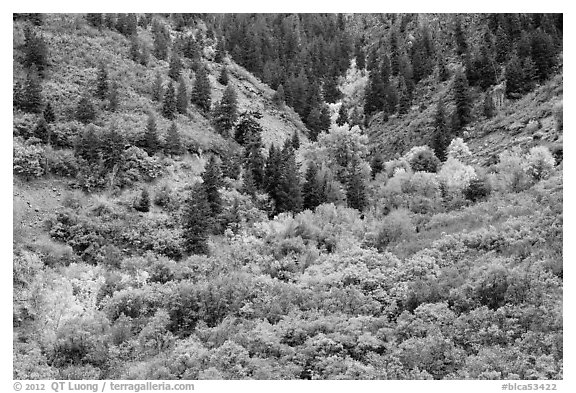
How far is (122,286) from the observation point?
29641 mm

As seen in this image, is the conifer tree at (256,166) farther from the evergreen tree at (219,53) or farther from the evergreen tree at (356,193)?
the evergreen tree at (219,53)

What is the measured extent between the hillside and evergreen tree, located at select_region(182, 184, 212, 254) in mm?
150

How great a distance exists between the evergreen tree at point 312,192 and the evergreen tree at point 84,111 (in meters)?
17.0

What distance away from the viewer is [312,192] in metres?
44.0

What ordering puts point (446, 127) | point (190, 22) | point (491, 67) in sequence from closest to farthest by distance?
point (446, 127) < point (491, 67) < point (190, 22)

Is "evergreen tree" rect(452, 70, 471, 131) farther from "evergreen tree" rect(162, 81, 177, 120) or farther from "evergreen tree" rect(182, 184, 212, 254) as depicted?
"evergreen tree" rect(182, 184, 212, 254)

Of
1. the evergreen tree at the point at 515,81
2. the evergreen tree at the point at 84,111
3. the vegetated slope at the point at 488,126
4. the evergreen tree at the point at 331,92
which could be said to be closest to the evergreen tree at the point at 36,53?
the evergreen tree at the point at 84,111

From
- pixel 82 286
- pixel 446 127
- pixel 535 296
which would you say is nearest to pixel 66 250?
pixel 82 286

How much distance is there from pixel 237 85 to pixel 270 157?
88.6ft

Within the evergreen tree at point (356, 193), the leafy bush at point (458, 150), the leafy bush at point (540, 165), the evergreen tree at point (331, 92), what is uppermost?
the evergreen tree at point (331, 92)

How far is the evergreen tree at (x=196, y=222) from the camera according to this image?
35.4 meters

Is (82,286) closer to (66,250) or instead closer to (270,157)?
(66,250)

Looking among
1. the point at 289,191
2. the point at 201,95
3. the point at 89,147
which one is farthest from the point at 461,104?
the point at 89,147

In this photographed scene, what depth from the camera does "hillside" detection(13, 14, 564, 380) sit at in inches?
851
